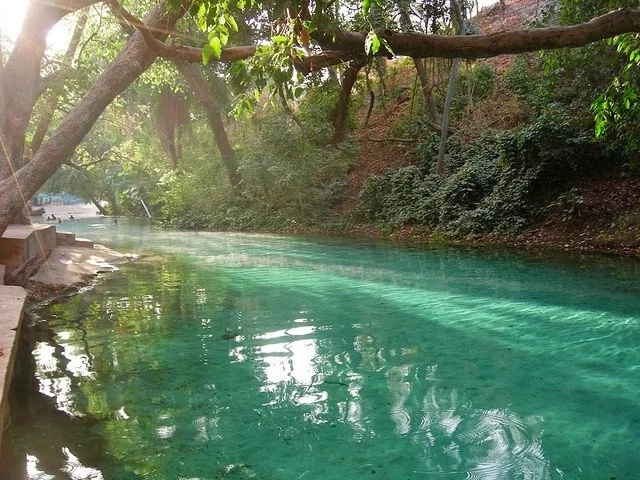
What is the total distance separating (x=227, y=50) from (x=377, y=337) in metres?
3.29

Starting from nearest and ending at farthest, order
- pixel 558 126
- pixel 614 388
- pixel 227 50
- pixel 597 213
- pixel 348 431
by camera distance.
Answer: pixel 348 431 < pixel 614 388 < pixel 227 50 < pixel 597 213 < pixel 558 126

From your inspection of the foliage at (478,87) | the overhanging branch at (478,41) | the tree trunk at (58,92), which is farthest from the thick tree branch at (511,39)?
the foliage at (478,87)

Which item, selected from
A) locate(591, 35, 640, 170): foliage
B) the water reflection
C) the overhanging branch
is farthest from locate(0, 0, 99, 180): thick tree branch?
locate(591, 35, 640, 170): foliage

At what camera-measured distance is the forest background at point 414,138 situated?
11047 millimetres

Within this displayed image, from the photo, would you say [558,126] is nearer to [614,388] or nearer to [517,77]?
[517,77]

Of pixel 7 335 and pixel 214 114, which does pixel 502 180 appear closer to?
pixel 7 335

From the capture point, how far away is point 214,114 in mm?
22359

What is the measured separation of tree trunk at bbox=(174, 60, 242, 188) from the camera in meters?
21.6

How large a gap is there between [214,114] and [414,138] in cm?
853

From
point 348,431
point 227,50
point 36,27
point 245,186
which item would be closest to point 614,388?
point 348,431

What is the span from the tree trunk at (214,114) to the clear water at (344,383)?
14.9 metres

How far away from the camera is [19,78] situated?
973cm

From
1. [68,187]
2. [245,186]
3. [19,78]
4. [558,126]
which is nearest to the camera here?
[19,78]

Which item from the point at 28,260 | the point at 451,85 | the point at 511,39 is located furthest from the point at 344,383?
the point at 451,85
